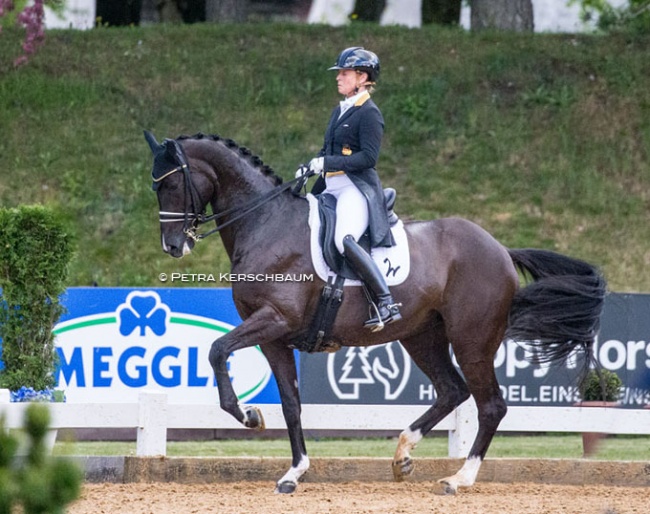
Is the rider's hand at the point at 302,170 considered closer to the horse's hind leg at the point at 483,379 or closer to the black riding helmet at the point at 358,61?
the black riding helmet at the point at 358,61

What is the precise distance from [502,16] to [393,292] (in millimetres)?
15650

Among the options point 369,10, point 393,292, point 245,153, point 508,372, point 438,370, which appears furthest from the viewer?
point 369,10

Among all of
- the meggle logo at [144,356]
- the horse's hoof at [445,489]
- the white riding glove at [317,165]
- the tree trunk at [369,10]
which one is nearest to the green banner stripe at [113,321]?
the meggle logo at [144,356]

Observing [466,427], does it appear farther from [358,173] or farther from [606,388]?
[606,388]

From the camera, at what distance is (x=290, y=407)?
7.54 m

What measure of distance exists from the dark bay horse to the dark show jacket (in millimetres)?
383

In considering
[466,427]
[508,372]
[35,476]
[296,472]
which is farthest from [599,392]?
[35,476]

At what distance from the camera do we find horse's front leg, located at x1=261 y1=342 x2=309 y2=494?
24.3 feet

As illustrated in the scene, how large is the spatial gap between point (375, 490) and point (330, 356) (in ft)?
14.1

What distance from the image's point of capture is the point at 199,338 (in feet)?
37.9

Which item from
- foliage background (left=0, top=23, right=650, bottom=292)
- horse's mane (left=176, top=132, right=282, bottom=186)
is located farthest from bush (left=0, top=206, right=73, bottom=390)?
foliage background (left=0, top=23, right=650, bottom=292)

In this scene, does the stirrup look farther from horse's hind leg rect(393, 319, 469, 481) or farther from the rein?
the rein

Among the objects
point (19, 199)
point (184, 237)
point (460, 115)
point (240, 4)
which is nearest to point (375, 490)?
point (184, 237)

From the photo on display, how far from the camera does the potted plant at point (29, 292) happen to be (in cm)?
808
